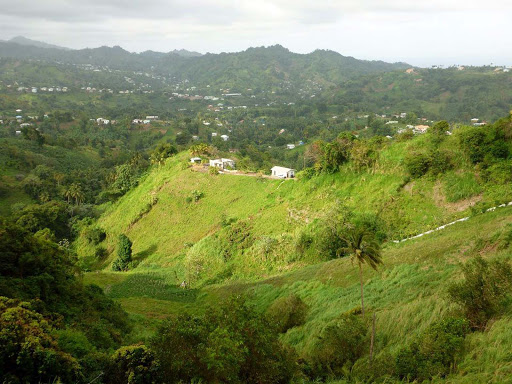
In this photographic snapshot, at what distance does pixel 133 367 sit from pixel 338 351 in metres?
7.95

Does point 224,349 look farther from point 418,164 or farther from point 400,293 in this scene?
point 418,164

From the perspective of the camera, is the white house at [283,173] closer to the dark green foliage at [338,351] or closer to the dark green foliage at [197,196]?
the dark green foliage at [197,196]

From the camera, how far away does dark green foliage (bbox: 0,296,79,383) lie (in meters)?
10.2

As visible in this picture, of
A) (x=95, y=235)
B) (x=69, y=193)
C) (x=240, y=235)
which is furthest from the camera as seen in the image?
(x=69, y=193)

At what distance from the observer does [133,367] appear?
11305 mm

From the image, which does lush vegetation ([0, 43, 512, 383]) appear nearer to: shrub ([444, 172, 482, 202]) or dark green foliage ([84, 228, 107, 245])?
shrub ([444, 172, 482, 202])

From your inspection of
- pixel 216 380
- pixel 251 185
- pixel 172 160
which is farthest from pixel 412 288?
pixel 172 160

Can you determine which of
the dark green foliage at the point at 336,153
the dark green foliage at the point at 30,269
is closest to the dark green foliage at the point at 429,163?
the dark green foliage at the point at 336,153

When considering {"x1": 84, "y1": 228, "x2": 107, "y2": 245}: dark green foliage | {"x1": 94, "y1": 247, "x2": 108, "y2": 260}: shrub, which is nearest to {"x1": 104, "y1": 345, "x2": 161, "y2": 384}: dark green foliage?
{"x1": 94, "y1": 247, "x2": 108, "y2": 260}: shrub

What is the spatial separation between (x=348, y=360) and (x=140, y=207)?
4316 cm

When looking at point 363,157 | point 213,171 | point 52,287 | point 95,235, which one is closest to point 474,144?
point 363,157

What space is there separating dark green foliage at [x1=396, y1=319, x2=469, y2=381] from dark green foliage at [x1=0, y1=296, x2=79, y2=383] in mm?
10685

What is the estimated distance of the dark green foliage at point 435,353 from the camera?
1056cm

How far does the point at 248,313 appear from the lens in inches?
476
